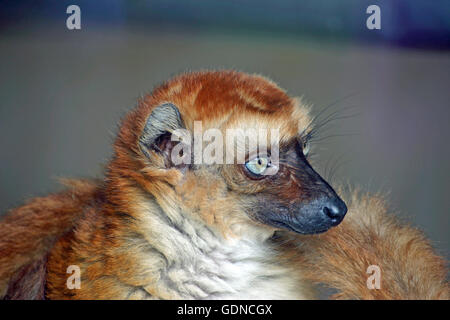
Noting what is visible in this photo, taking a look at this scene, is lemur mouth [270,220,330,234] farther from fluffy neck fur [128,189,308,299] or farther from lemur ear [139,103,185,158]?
lemur ear [139,103,185,158]

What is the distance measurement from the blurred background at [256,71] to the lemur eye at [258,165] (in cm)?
27

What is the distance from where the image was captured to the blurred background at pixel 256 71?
129 centimetres

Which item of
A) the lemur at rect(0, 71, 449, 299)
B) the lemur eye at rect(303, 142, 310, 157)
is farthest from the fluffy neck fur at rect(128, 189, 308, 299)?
the lemur eye at rect(303, 142, 310, 157)

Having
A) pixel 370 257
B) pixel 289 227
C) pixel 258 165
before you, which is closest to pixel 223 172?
pixel 258 165

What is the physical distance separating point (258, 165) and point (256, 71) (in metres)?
0.42

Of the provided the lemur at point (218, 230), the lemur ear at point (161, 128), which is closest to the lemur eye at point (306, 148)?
the lemur at point (218, 230)

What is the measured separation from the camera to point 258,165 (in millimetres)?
1092

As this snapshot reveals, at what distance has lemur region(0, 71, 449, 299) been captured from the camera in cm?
107

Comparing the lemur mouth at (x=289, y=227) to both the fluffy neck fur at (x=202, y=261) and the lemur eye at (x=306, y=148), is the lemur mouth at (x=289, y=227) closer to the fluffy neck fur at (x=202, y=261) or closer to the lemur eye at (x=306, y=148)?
the fluffy neck fur at (x=202, y=261)

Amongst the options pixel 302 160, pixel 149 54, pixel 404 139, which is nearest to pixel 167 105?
pixel 302 160

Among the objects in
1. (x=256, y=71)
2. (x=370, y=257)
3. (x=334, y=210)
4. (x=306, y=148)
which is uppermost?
(x=256, y=71)

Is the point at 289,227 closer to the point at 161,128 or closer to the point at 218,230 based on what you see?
the point at 218,230

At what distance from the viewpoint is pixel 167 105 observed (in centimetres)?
106

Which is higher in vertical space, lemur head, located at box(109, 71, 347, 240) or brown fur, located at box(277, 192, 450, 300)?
lemur head, located at box(109, 71, 347, 240)
